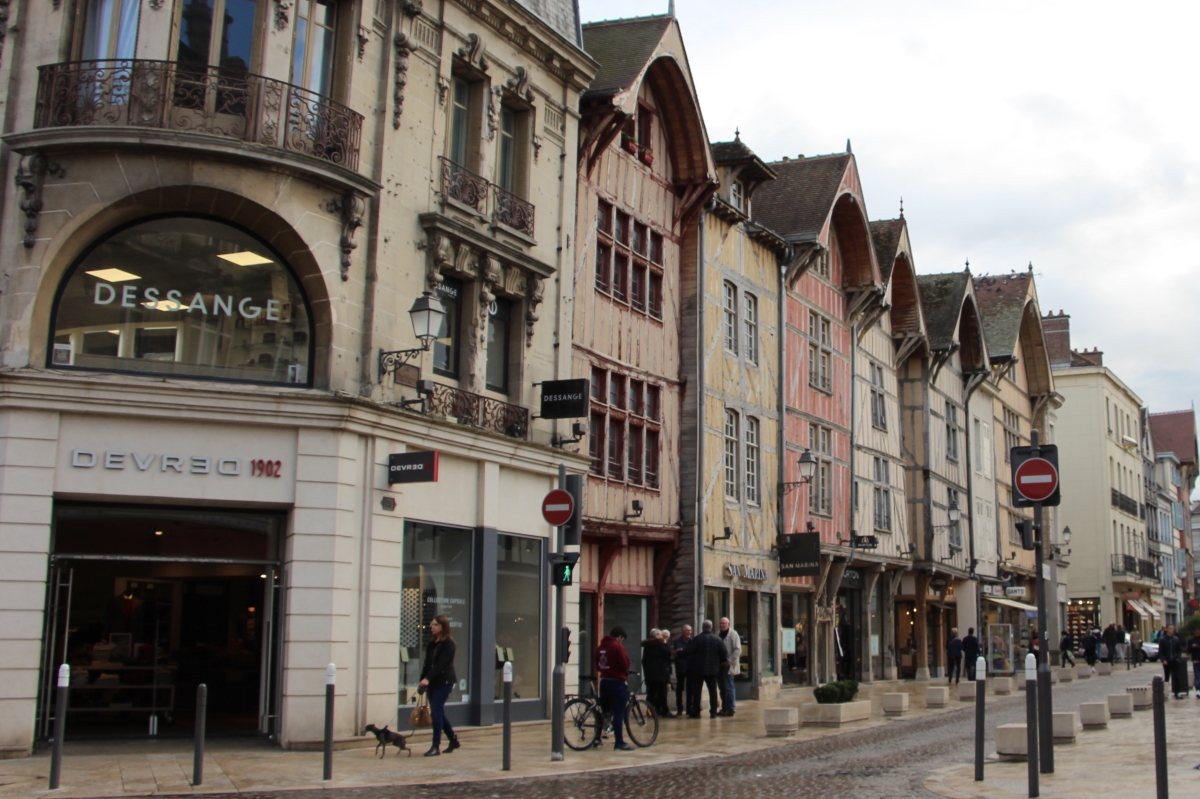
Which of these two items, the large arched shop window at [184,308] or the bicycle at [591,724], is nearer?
the large arched shop window at [184,308]

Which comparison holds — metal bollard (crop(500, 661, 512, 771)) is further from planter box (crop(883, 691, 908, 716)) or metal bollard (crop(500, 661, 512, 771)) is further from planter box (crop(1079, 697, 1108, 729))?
planter box (crop(883, 691, 908, 716))

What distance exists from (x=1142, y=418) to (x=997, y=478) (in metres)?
34.0

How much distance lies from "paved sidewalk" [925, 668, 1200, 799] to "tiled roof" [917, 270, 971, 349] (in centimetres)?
2578

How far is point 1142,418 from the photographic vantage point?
77875mm

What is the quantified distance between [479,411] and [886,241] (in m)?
22.5

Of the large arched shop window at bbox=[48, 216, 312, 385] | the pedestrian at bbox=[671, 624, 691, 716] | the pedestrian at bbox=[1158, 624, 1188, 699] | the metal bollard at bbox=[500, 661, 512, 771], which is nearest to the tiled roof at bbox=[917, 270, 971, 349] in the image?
the pedestrian at bbox=[1158, 624, 1188, 699]

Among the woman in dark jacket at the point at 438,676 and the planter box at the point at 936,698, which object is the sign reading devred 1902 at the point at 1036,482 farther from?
the planter box at the point at 936,698

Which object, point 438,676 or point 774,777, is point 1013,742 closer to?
point 774,777

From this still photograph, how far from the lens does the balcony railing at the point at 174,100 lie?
14133 millimetres

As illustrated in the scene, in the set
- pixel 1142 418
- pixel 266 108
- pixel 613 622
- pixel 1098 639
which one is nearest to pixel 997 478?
pixel 1098 639

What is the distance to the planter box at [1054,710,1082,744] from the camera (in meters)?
15.2

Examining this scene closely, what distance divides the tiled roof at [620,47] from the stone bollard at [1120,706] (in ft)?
39.7

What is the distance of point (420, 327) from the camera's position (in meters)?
15.7

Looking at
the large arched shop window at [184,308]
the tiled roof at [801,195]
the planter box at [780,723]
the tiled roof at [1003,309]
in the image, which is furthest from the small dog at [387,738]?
the tiled roof at [1003,309]
